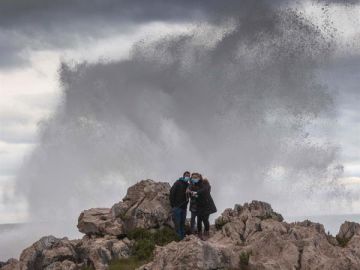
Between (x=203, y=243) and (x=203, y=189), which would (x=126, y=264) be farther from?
(x=203, y=243)

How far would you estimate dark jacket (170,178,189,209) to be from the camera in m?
45.5

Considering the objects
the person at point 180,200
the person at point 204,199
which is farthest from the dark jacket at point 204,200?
the person at point 180,200

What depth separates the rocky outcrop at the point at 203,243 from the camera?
36469 millimetres

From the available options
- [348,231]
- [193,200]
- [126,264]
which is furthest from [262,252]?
[348,231]

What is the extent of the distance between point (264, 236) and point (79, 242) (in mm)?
14668

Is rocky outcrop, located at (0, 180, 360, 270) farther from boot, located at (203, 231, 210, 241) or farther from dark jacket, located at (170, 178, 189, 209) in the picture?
dark jacket, located at (170, 178, 189, 209)

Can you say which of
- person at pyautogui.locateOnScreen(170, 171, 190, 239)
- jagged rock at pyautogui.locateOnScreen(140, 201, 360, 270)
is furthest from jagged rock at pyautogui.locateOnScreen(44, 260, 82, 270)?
person at pyautogui.locateOnScreen(170, 171, 190, 239)

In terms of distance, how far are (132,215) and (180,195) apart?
228 inches

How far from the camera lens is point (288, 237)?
42594 mm

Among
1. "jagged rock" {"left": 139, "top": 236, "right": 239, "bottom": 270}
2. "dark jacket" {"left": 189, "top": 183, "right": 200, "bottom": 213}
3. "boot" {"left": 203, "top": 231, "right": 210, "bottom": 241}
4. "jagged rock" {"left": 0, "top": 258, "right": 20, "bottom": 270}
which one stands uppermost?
"dark jacket" {"left": 189, "top": 183, "right": 200, "bottom": 213}

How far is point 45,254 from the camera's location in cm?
4472

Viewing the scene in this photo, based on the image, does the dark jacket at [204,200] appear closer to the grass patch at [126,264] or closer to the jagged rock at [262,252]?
the jagged rock at [262,252]

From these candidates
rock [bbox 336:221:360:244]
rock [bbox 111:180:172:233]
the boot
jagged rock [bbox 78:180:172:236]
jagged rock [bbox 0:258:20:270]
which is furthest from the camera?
rock [bbox 111:180:172:233]

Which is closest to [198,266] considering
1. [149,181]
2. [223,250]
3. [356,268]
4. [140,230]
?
[223,250]
